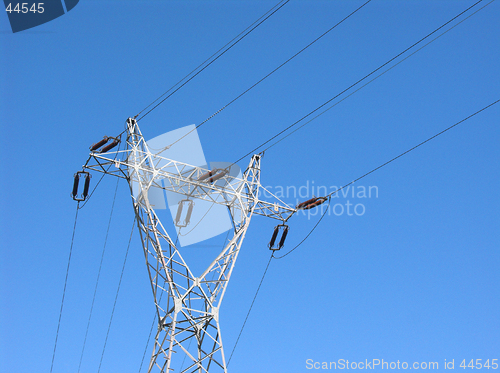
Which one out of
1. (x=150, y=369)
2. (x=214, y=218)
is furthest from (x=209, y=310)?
(x=214, y=218)

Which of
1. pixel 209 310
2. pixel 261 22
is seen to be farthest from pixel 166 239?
pixel 261 22

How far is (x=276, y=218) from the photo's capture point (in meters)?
22.0

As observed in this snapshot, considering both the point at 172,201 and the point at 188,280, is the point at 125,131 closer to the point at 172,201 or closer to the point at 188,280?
the point at 172,201

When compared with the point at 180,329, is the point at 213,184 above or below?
above

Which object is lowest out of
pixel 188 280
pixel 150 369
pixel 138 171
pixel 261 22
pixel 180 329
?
pixel 150 369

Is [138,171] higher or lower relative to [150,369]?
higher

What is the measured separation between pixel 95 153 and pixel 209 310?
6.95 metres

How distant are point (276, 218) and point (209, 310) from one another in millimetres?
4863

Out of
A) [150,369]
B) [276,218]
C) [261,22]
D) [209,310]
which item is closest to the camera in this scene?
[150,369]

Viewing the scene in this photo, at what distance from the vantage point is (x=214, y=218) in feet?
72.6

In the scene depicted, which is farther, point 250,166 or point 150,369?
point 250,166

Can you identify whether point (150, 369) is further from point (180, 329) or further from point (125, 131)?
point (125, 131)

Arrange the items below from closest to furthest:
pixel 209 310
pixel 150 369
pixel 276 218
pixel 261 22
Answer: pixel 150 369 → pixel 209 310 → pixel 261 22 → pixel 276 218

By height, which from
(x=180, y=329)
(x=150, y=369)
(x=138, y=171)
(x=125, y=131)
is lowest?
(x=150, y=369)
